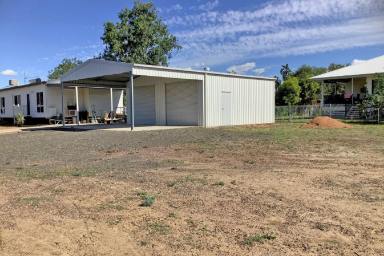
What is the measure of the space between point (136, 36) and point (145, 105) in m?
18.2

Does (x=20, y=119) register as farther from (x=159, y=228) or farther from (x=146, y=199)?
(x=159, y=228)

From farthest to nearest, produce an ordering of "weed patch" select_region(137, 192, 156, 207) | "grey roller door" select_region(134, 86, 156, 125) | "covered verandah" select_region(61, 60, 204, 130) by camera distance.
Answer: "grey roller door" select_region(134, 86, 156, 125)
"covered verandah" select_region(61, 60, 204, 130)
"weed patch" select_region(137, 192, 156, 207)

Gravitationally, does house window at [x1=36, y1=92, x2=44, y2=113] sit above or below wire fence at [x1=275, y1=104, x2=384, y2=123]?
above

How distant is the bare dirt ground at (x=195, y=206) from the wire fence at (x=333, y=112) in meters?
17.4

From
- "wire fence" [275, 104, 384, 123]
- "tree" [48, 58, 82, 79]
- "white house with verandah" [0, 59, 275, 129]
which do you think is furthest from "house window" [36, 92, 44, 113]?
"tree" [48, 58, 82, 79]

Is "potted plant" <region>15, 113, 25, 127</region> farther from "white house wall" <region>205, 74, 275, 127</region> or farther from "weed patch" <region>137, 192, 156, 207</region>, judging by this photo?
"weed patch" <region>137, 192, 156, 207</region>

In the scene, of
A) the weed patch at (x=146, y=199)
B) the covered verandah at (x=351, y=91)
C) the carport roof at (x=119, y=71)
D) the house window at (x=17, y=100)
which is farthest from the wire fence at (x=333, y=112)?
the weed patch at (x=146, y=199)

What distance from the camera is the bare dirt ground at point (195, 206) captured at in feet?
12.1

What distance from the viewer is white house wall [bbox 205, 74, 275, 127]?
72.0 ft

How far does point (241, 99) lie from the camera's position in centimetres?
2386

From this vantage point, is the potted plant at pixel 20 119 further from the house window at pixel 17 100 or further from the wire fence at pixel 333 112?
the wire fence at pixel 333 112

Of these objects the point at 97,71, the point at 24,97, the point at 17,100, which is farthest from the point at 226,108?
the point at 17,100

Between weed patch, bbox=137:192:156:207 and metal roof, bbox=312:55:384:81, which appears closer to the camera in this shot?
weed patch, bbox=137:192:156:207

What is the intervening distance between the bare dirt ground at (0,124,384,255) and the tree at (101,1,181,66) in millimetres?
33111
